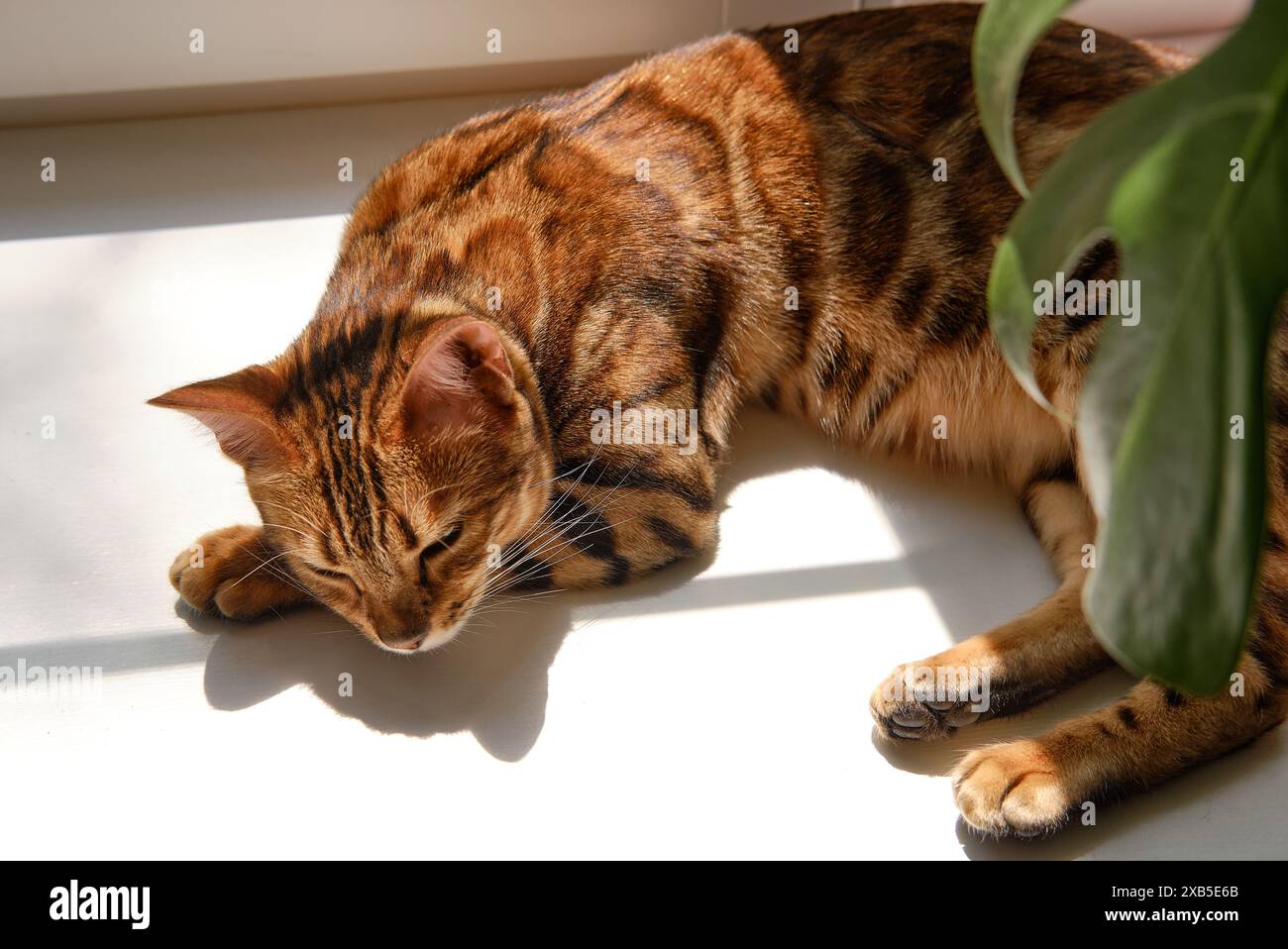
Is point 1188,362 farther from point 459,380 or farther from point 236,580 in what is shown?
point 236,580

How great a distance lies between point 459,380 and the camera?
1.48m

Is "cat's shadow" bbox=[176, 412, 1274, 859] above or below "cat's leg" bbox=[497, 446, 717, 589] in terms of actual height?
below

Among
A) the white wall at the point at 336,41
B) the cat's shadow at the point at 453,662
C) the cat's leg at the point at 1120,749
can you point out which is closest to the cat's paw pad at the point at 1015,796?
the cat's leg at the point at 1120,749

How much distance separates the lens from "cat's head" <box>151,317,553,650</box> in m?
1.47

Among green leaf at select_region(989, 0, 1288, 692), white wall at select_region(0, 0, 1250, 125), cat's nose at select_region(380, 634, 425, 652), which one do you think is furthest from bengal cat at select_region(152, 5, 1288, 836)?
green leaf at select_region(989, 0, 1288, 692)

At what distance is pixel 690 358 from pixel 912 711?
1.92ft

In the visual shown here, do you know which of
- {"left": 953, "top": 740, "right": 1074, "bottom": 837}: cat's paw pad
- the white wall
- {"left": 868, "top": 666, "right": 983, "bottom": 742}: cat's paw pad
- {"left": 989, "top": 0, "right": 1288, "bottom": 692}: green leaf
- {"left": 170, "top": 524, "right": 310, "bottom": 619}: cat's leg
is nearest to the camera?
{"left": 989, "top": 0, "right": 1288, "bottom": 692}: green leaf

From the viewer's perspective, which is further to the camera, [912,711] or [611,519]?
[611,519]

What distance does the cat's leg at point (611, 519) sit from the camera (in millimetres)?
1706

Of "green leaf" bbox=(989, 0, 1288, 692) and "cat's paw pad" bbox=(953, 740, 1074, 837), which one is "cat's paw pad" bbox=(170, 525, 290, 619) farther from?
"green leaf" bbox=(989, 0, 1288, 692)

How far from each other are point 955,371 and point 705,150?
19.0 inches

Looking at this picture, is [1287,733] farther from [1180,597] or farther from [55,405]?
[55,405]

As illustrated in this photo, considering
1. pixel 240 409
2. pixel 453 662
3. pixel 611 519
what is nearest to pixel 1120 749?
pixel 611 519

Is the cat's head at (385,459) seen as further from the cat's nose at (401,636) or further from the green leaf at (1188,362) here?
the green leaf at (1188,362)
